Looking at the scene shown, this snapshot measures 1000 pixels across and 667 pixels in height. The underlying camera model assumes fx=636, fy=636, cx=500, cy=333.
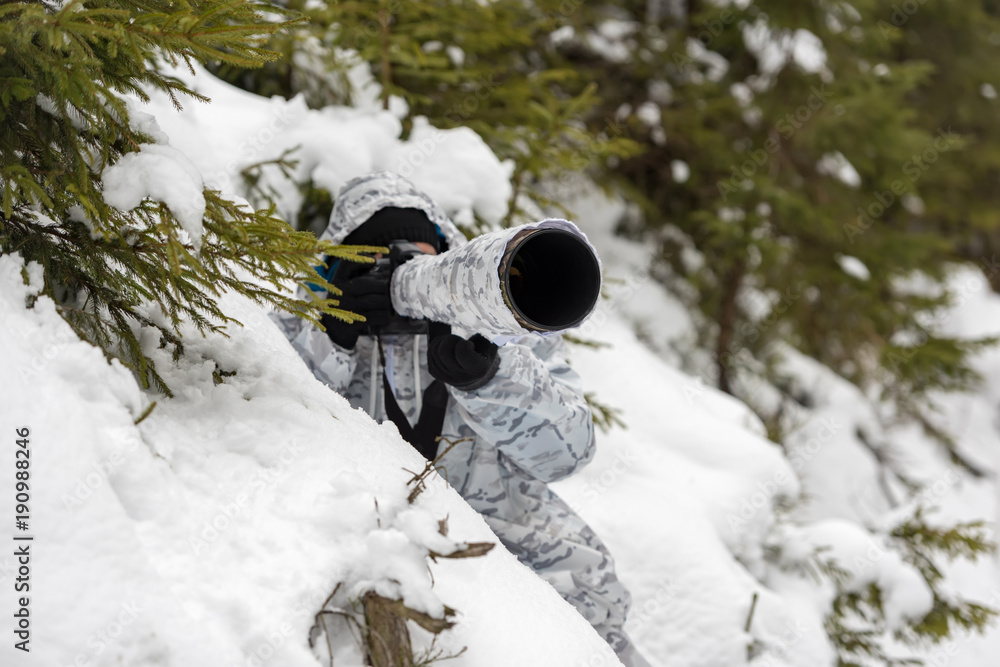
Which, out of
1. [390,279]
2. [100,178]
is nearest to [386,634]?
[390,279]

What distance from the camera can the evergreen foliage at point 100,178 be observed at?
96 centimetres

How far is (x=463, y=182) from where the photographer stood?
9.03 ft

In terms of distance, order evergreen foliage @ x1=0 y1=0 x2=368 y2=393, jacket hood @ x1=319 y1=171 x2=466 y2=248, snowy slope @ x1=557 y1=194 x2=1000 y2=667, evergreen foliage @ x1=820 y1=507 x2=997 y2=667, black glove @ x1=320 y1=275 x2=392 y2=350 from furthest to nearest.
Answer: evergreen foliage @ x1=820 y1=507 x2=997 y2=667 → snowy slope @ x1=557 y1=194 x2=1000 y2=667 → jacket hood @ x1=319 y1=171 x2=466 y2=248 → black glove @ x1=320 y1=275 x2=392 y2=350 → evergreen foliage @ x1=0 y1=0 x2=368 y2=393

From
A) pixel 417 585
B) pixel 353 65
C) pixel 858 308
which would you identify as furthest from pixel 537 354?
pixel 858 308

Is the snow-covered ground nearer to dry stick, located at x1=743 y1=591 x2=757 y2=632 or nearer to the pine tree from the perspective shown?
dry stick, located at x1=743 y1=591 x2=757 y2=632

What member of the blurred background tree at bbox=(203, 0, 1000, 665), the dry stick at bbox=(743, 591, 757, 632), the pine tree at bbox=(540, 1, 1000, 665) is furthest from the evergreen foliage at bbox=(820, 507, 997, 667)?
the dry stick at bbox=(743, 591, 757, 632)

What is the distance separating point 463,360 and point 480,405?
0.57 ft

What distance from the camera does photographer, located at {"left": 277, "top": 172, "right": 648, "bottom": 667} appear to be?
1.51 meters

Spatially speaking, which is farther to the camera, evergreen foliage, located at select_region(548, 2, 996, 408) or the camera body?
evergreen foliage, located at select_region(548, 2, 996, 408)

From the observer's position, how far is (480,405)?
58.6 inches

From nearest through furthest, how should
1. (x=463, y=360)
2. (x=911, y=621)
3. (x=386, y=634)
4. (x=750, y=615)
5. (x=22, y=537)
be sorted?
(x=22, y=537) → (x=386, y=634) → (x=463, y=360) → (x=750, y=615) → (x=911, y=621)

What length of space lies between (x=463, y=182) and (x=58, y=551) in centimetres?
214

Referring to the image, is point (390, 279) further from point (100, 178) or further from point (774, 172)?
point (774, 172)

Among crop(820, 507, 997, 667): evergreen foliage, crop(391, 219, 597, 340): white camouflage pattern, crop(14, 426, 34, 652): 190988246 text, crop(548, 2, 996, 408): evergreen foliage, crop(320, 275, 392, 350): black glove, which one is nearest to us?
crop(14, 426, 34, 652): 190988246 text
